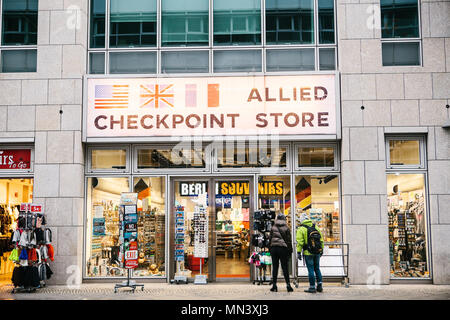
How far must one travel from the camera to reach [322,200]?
571 inches

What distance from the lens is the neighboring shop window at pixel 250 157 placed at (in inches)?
577

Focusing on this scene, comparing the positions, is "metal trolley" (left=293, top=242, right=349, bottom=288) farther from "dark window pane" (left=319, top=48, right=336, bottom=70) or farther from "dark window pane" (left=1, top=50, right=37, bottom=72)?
"dark window pane" (left=1, top=50, right=37, bottom=72)

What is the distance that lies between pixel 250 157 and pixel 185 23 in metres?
4.31

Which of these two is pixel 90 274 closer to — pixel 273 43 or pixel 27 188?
pixel 27 188

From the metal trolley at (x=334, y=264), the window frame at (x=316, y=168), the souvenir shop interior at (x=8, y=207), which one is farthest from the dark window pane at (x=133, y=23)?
the metal trolley at (x=334, y=264)

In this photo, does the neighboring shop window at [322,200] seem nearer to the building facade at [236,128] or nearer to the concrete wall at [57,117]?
the building facade at [236,128]

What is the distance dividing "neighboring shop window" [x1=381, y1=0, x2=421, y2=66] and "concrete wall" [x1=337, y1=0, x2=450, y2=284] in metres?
0.26

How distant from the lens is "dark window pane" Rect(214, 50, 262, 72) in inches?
587

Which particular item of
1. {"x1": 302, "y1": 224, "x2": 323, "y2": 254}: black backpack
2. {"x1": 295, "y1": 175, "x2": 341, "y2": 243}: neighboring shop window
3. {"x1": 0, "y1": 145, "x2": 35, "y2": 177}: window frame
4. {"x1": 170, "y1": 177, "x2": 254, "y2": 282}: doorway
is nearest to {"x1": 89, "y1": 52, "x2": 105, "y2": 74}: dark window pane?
{"x1": 0, "y1": 145, "x2": 35, "y2": 177}: window frame

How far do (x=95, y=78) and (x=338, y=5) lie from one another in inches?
278

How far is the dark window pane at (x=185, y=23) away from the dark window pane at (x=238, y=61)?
2.04ft

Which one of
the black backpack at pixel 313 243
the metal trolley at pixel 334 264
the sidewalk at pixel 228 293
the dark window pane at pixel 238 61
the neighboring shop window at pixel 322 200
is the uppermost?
the dark window pane at pixel 238 61
